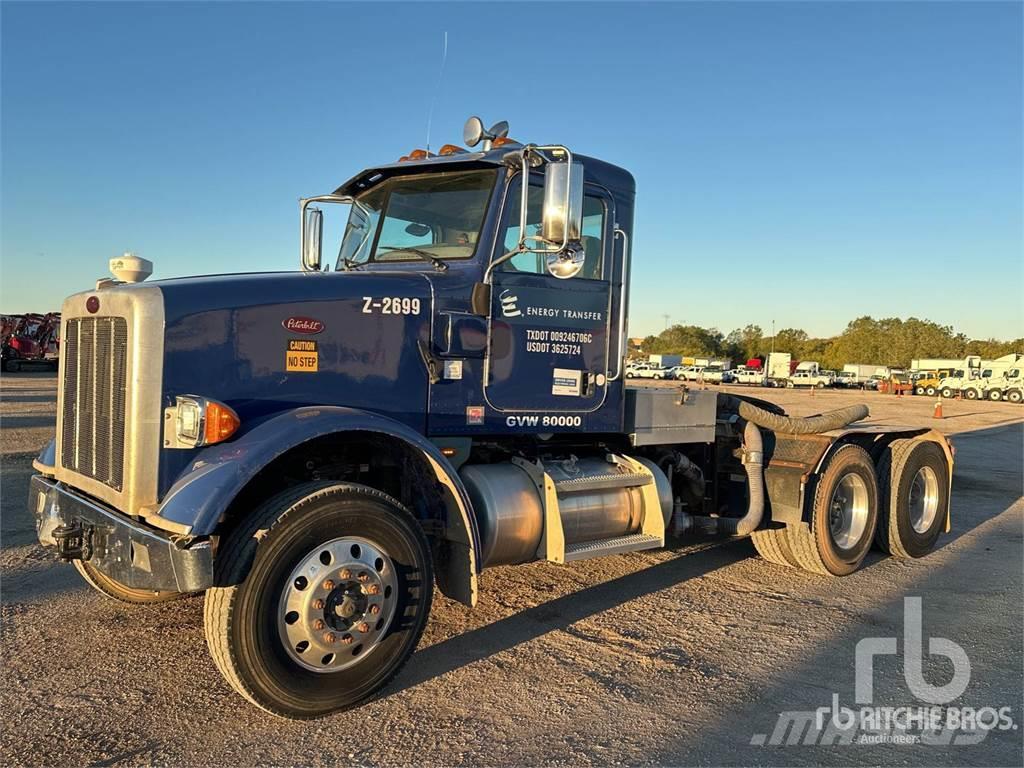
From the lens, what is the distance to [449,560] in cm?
439

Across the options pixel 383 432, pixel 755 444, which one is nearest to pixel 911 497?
pixel 755 444

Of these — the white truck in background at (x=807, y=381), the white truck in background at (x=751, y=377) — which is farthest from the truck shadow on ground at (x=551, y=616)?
the white truck in background at (x=751, y=377)

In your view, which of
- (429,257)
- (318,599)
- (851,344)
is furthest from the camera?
(851,344)

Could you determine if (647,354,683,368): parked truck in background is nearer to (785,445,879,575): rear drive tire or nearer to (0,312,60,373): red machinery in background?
(0,312,60,373): red machinery in background

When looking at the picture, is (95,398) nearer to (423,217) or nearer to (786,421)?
(423,217)

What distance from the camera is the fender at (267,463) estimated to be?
11.0ft

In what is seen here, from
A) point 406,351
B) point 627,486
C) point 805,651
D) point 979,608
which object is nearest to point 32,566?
point 406,351

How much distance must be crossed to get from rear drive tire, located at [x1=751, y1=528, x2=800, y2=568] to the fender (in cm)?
320

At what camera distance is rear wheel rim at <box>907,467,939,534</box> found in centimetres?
729

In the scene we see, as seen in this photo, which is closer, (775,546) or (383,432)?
(383,432)

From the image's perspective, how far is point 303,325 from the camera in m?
4.04

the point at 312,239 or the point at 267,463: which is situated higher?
the point at 312,239

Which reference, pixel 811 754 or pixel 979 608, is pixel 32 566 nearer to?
pixel 811 754

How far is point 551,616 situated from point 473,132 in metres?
3.26
